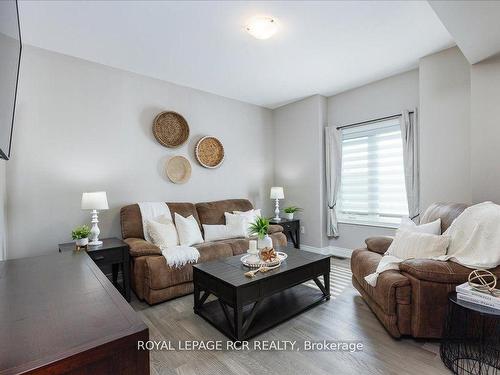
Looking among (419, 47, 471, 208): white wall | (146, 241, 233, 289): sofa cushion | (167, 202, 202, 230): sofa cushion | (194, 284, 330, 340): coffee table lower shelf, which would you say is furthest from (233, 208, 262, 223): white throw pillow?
(419, 47, 471, 208): white wall

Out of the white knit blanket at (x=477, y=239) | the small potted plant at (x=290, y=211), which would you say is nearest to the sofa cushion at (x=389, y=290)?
the white knit blanket at (x=477, y=239)

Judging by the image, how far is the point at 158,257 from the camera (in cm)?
270

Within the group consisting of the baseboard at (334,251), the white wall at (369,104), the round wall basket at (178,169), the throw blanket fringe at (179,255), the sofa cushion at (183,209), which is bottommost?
the baseboard at (334,251)

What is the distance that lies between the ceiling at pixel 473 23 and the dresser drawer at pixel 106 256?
3.32m

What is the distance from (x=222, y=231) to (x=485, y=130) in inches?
122

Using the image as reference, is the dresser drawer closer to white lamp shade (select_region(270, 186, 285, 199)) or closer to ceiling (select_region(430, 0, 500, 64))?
white lamp shade (select_region(270, 186, 285, 199))

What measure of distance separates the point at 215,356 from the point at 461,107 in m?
3.38

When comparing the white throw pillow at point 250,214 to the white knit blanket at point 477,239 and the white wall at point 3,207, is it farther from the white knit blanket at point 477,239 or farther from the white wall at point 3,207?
the white wall at point 3,207

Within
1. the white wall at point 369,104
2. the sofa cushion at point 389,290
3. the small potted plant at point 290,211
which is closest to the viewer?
the sofa cushion at point 389,290

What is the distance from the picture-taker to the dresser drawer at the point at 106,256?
2.52 meters

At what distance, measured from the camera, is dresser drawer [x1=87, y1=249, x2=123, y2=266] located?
2.52 metres

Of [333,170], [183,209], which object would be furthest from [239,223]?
[333,170]

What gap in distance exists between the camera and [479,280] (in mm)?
1746

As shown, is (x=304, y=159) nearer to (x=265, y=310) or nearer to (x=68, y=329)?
(x=265, y=310)
